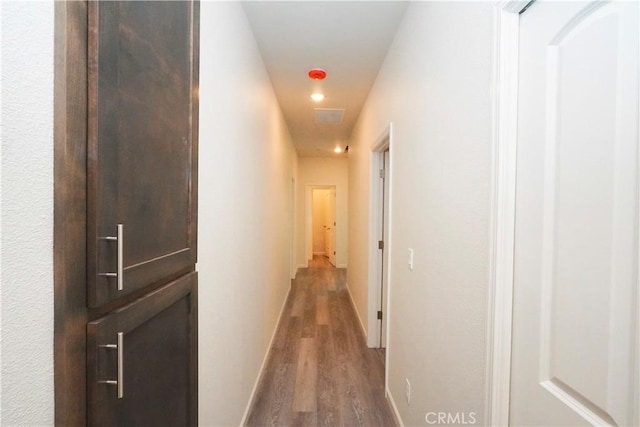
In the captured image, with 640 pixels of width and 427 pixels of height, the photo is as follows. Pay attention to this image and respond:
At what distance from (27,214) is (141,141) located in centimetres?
28

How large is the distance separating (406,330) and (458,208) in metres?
0.95

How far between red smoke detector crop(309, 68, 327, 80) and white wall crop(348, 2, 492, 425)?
730 mm

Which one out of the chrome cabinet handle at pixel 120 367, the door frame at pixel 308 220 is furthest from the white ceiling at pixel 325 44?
the door frame at pixel 308 220

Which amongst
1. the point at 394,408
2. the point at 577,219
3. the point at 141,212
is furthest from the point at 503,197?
the point at 394,408

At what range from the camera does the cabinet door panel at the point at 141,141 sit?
0.54 m

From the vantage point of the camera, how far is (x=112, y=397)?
1.94ft

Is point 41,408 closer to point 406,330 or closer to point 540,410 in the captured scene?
point 540,410

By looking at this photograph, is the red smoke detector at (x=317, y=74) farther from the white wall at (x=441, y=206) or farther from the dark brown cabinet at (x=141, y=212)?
the dark brown cabinet at (x=141, y=212)

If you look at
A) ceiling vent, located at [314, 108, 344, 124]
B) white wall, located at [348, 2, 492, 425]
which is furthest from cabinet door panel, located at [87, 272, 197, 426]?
ceiling vent, located at [314, 108, 344, 124]

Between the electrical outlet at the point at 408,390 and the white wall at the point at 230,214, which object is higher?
the white wall at the point at 230,214

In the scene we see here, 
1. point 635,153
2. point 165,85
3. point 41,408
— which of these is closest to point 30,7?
point 165,85

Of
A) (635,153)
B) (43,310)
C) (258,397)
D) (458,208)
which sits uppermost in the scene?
(635,153)

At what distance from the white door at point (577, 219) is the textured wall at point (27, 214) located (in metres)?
1.10

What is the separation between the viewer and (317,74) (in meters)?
2.56
